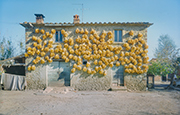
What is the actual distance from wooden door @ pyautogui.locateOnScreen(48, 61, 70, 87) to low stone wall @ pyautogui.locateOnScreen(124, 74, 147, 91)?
5.05m

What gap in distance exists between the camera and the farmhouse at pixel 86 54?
30.7 feet

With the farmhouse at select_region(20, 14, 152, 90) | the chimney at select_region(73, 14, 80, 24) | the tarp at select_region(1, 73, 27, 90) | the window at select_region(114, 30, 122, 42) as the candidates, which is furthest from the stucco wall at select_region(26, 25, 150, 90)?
the tarp at select_region(1, 73, 27, 90)

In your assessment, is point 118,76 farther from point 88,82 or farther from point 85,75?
point 85,75

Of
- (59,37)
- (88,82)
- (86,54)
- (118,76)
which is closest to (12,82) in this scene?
(59,37)

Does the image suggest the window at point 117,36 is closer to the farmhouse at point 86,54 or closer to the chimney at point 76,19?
the farmhouse at point 86,54

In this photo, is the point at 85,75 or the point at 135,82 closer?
the point at 85,75

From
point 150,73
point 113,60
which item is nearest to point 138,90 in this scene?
point 150,73

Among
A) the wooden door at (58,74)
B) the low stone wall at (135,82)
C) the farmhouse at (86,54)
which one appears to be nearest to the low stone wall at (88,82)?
the farmhouse at (86,54)

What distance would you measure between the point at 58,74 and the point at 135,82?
21.8 feet

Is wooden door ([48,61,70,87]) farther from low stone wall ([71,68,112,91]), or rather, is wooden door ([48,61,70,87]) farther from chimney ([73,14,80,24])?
chimney ([73,14,80,24])

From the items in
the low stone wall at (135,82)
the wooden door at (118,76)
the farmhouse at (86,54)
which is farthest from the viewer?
the wooden door at (118,76)

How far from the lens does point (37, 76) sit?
376 inches

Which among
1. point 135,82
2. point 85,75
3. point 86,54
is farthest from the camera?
point 135,82

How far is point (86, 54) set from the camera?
9359mm
